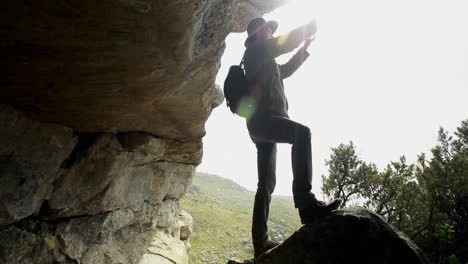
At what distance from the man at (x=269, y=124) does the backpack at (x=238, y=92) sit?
0.30ft

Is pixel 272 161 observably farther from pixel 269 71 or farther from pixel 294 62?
pixel 294 62

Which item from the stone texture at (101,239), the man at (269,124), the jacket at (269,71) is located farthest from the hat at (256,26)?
the stone texture at (101,239)

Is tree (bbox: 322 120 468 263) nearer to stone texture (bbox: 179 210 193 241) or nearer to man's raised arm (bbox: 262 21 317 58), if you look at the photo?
stone texture (bbox: 179 210 193 241)

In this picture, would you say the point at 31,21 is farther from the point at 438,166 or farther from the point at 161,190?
the point at 438,166

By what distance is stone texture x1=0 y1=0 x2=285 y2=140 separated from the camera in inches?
134

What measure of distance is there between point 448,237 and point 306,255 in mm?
2525

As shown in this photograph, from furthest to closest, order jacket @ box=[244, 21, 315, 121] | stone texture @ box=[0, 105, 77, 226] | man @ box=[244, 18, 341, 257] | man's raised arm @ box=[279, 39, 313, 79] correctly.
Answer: stone texture @ box=[0, 105, 77, 226], man's raised arm @ box=[279, 39, 313, 79], jacket @ box=[244, 21, 315, 121], man @ box=[244, 18, 341, 257]

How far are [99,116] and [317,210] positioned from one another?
5.68m

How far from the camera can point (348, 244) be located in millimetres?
2697

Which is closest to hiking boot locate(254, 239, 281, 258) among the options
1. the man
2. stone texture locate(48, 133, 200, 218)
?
the man

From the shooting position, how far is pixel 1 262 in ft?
18.3

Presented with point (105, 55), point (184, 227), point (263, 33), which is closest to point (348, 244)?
point (263, 33)

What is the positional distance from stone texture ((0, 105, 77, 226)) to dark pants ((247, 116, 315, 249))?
16.3ft

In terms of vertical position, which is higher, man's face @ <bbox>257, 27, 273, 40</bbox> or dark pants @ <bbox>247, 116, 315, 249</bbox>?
man's face @ <bbox>257, 27, 273, 40</bbox>
